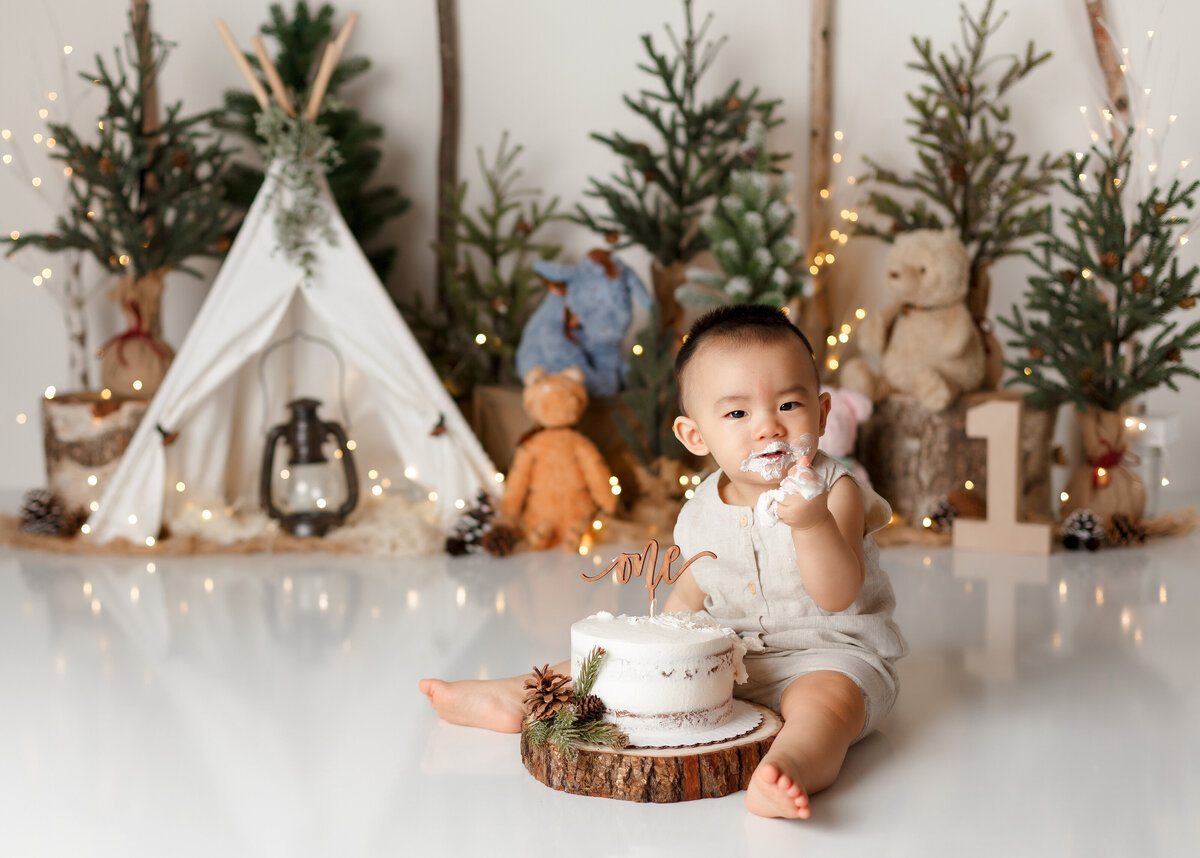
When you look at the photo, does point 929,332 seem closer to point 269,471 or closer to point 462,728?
point 269,471

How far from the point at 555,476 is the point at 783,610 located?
191 centimetres

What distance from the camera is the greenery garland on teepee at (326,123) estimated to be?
4.47 meters

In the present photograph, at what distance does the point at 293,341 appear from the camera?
443 cm

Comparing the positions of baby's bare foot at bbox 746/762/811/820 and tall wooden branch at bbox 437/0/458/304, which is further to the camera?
tall wooden branch at bbox 437/0/458/304

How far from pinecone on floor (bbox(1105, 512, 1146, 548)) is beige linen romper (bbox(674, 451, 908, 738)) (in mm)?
2026

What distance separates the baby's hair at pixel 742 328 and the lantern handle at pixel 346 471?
2184mm

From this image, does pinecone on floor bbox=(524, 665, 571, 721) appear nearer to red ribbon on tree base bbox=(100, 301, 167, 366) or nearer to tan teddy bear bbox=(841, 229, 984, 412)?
tan teddy bear bbox=(841, 229, 984, 412)

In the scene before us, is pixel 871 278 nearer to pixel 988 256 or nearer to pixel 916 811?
pixel 988 256

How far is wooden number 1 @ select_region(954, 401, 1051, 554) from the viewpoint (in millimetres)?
3740

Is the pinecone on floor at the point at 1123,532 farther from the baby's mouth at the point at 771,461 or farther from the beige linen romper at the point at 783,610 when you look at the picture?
the baby's mouth at the point at 771,461

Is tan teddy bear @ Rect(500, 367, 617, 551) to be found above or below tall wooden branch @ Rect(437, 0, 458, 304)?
below

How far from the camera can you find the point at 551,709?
1.83 meters

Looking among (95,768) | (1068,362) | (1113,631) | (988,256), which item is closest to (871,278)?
(988,256)

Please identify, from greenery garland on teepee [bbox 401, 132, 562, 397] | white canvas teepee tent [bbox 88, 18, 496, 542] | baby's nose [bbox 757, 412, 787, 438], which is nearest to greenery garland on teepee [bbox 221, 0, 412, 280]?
greenery garland on teepee [bbox 401, 132, 562, 397]
